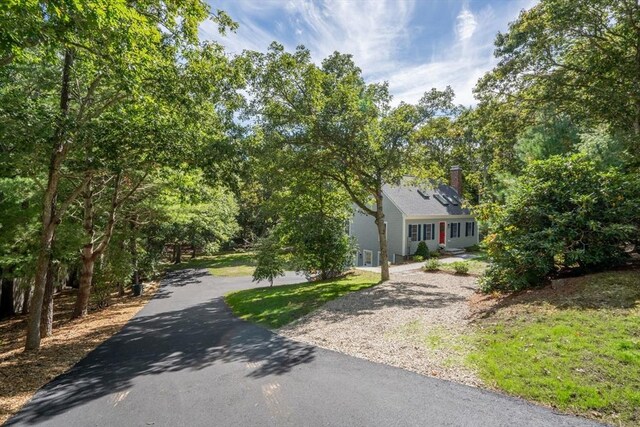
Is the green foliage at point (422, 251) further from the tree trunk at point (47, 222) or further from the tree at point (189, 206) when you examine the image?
the tree trunk at point (47, 222)

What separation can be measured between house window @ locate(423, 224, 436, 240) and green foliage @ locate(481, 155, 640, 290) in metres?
15.2

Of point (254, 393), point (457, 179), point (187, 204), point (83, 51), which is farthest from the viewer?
point (457, 179)

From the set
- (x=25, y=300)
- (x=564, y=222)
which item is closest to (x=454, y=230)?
(x=564, y=222)

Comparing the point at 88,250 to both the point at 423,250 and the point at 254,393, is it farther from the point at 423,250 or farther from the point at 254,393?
the point at 423,250

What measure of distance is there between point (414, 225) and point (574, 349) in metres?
19.3

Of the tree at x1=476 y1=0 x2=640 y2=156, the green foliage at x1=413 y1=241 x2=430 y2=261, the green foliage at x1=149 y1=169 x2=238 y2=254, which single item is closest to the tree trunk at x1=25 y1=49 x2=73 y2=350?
the green foliage at x1=149 y1=169 x2=238 y2=254

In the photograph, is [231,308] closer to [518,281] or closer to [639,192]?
[518,281]

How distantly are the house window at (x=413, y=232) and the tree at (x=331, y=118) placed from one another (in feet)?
32.5

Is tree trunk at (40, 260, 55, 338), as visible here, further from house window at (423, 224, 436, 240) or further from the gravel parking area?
house window at (423, 224, 436, 240)

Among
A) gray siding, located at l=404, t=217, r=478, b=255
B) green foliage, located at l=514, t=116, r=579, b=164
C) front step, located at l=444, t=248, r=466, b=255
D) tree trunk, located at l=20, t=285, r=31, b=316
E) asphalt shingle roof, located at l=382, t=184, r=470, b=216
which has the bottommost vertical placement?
tree trunk, located at l=20, t=285, r=31, b=316

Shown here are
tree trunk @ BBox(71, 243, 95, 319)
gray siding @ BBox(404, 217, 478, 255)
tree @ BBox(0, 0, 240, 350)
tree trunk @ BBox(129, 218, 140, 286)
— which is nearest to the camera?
tree @ BBox(0, 0, 240, 350)

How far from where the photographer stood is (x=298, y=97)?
1462 cm

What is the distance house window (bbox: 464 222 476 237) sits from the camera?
29188 millimetres

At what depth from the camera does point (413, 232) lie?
25172 mm
